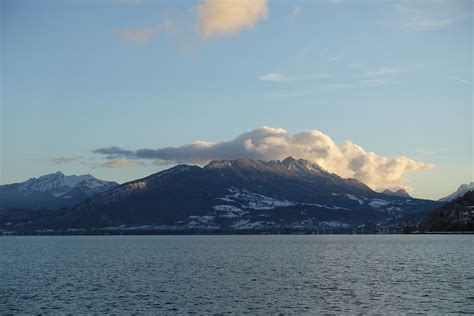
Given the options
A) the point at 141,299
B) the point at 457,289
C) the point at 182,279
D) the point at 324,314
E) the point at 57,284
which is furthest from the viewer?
the point at 182,279

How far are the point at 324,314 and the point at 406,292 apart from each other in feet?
86.5

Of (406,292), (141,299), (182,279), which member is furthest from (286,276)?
(141,299)

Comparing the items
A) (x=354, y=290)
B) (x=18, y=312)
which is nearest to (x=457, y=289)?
(x=354, y=290)

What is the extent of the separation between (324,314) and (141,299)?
32214 millimetres

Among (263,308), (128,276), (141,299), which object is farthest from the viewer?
(128,276)

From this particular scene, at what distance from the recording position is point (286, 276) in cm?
12900

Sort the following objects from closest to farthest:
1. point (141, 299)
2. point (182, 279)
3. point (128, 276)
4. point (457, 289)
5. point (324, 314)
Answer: point (324, 314)
point (141, 299)
point (457, 289)
point (182, 279)
point (128, 276)

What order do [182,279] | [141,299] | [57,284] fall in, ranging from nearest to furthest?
[141,299] → [57,284] → [182,279]

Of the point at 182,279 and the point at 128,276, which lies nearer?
the point at 182,279

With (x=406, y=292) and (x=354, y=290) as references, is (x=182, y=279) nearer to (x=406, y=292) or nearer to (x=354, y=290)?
(x=354, y=290)

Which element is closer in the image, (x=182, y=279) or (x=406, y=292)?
(x=406, y=292)

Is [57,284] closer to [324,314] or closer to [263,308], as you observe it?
[263,308]

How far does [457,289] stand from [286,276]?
4039cm

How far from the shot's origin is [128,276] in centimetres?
13375
